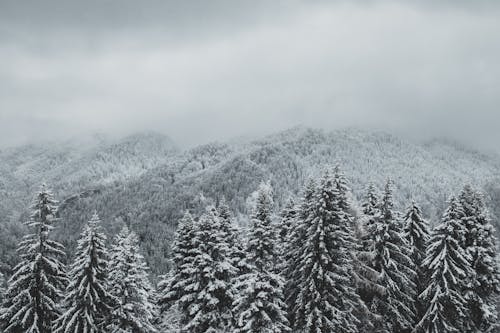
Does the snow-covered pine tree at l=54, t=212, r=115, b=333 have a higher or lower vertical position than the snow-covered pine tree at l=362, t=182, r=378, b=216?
lower

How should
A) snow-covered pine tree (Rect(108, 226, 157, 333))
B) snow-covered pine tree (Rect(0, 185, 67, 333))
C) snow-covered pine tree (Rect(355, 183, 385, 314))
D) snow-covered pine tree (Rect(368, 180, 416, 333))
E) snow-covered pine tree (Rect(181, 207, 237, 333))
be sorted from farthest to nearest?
snow-covered pine tree (Rect(368, 180, 416, 333)), snow-covered pine tree (Rect(108, 226, 157, 333)), snow-covered pine tree (Rect(181, 207, 237, 333)), snow-covered pine tree (Rect(0, 185, 67, 333)), snow-covered pine tree (Rect(355, 183, 385, 314))

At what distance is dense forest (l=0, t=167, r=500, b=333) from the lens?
29422mm

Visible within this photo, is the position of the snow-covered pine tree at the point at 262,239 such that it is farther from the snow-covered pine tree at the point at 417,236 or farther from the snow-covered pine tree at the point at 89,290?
the snow-covered pine tree at the point at 417,236

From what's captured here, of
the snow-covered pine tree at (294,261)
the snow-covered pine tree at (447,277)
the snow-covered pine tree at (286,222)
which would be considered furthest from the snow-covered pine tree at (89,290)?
the snow-covered pine tree at (447,277)

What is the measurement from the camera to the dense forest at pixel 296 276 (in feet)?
96.5

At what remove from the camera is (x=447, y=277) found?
3531 centimetres

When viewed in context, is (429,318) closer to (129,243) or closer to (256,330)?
(256,330)

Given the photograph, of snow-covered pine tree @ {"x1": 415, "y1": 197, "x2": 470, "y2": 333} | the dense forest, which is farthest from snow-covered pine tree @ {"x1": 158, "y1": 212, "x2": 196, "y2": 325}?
snow-covered pine tree @ {"x1": 415, "y1": 197, "x2": 470, "y2": 333}

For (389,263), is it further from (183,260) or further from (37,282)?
(37,282)

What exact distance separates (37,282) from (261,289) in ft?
48.4

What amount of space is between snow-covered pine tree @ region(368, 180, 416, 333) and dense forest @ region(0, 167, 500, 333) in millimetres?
88

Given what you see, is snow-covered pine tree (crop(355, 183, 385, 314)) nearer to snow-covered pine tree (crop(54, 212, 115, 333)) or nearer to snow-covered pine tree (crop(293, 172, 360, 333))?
snow-covered pine tree (crop(293, 172, 360, 333))

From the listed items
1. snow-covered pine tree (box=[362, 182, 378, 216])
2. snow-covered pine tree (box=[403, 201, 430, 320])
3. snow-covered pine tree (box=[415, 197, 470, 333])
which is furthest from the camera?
snow-covered pine tree (box=[403, 201, 430, 320])

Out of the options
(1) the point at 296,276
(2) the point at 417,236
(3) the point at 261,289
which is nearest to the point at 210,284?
(3) the point at 261,289
